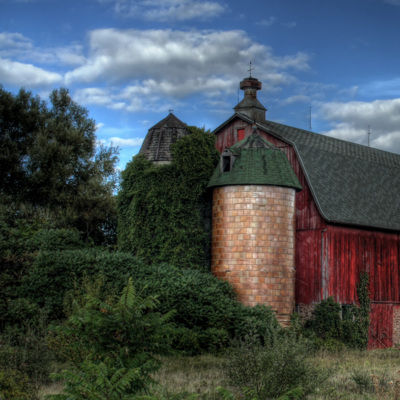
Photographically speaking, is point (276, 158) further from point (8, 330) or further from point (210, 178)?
point (8, 330)

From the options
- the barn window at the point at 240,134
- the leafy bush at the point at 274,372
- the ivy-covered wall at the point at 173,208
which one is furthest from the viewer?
the barn window at the point at 240,134

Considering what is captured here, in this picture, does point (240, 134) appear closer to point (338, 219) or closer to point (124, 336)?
point (338, 219)

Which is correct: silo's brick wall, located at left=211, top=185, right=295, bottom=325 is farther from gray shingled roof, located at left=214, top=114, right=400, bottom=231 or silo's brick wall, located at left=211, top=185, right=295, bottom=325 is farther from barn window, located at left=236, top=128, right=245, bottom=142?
barn window, located at left=236, top=128, right=245, bottom=142

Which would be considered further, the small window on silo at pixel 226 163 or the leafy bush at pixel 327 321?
the small window on silo at pixel 226 163

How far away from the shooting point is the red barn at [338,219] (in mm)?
25453

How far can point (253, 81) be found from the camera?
103 feet

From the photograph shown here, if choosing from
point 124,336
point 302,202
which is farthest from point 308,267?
point 124,336

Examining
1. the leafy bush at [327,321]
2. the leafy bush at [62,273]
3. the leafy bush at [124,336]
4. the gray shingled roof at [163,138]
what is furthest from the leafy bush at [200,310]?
the leafy bush at [124,336]

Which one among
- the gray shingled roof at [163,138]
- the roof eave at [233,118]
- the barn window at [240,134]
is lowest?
the gray shingled roof at [163,138]

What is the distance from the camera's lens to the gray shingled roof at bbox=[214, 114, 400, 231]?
26125mm

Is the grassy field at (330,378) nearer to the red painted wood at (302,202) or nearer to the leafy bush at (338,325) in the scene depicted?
the leafy bush at (338,325)

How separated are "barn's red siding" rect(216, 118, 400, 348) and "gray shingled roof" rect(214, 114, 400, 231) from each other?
483 millimetres

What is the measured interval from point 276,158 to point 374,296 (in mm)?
7922

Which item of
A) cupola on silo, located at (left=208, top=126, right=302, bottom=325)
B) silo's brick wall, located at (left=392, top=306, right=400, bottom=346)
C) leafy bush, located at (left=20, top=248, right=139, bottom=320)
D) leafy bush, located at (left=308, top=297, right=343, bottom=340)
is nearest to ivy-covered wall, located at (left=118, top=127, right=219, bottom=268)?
cupola on silo, located at (left=208, top=126, right=302, bottom=325)
